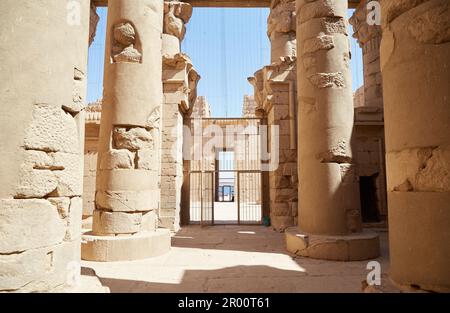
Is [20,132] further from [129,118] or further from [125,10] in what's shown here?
[125,10]

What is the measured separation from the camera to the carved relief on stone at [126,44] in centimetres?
621

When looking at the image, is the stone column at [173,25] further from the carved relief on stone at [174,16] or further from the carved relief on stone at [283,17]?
the carved relief on stone at [283,17]

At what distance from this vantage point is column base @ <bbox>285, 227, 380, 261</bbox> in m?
5.73

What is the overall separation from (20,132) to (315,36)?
599 cm

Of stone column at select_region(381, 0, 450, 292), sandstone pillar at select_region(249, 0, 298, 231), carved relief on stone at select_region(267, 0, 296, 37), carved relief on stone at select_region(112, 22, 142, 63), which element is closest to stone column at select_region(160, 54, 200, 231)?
sandstone pillar at select_region(249, 0, 298, 231)

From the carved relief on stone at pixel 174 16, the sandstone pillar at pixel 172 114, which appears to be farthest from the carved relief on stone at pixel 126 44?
the carved relief on stone at pixel 174 16

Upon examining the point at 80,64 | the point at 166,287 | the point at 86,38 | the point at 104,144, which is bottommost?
the point at 166,287

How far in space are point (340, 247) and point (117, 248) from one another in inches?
163

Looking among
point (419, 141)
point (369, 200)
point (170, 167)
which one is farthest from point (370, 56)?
point (419, 141)

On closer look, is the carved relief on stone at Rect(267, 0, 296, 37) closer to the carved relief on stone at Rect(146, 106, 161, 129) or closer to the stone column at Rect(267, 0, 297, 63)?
the stone column at Rect(267, 0, 297, 63)

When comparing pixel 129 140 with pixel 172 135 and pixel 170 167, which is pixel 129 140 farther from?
pixel 172 135

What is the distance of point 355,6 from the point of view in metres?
12.9

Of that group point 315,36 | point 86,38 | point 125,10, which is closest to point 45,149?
point 86,38

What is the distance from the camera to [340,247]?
5.73 m
